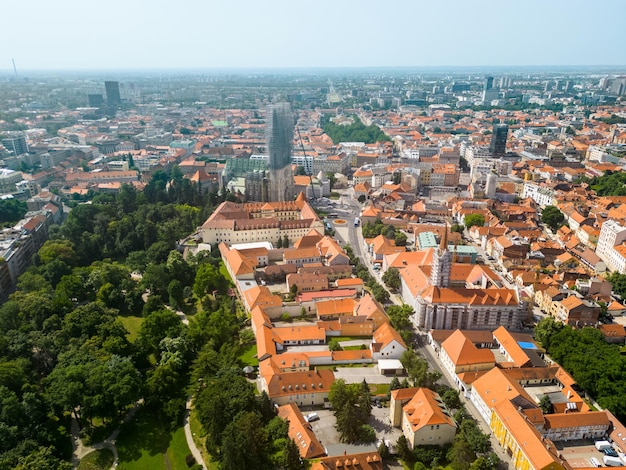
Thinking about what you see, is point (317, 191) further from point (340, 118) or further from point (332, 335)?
point (340, 118)

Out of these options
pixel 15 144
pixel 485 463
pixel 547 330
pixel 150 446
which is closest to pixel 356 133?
pixel 15 144

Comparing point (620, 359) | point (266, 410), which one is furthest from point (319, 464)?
point (620, 359)

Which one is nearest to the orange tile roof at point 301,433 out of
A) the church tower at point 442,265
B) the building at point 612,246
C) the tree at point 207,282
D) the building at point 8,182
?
the church tower at point 442,265

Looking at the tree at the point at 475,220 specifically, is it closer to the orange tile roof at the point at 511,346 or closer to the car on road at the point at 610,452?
the orange tile roof at the point at 511,346

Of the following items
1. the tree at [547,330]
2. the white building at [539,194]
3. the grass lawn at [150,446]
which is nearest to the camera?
the grass lawn at [150,446]

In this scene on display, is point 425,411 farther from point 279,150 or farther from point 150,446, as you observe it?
point 279,150
